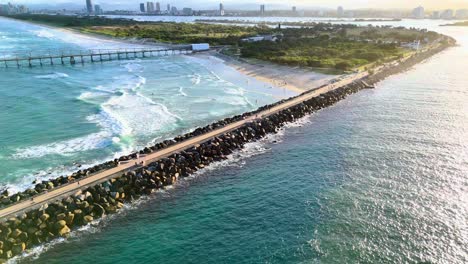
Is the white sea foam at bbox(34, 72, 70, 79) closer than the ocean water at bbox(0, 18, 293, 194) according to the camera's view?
No

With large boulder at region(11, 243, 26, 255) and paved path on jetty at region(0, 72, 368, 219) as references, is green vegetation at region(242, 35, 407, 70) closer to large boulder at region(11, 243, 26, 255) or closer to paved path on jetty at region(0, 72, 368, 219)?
paved path on jetty at region(0, 72, 368, 219)

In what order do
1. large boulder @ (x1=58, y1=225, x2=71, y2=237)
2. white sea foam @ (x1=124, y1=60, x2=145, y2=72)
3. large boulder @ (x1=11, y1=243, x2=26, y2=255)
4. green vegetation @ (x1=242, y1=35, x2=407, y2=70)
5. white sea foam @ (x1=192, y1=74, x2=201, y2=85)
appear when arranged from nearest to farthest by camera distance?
large boulder @ (x1=11, y1=243, x2=26, y2=255) < large boulder @ (x1=58, y1=225, x2=71, y2=237) < white sea foam @ (x1=192, y1=74, x2=201, y2=85) < green vegetation @ (x1=242, y1=35, x2=407, y2=70) < white sea foam @ (x1=124, y1=60, x2=145, y2=72)

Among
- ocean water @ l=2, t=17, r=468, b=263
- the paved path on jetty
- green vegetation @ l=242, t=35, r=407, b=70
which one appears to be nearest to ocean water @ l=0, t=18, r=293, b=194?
the paved path on jetty

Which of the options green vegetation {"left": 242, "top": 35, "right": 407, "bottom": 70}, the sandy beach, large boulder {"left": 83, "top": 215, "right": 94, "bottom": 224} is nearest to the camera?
large boulder {"left": 83, "top": 215, "right": 94, "bottom": 224}

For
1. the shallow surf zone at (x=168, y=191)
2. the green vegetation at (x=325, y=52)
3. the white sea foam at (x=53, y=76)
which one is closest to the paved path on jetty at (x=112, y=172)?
the shallow surf zone at (x=168, y=191)

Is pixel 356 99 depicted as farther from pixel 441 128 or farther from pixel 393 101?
pixel 441 128

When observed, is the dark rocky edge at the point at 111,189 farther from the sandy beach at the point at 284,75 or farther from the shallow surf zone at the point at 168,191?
the sandy beach at the point at 284,75
